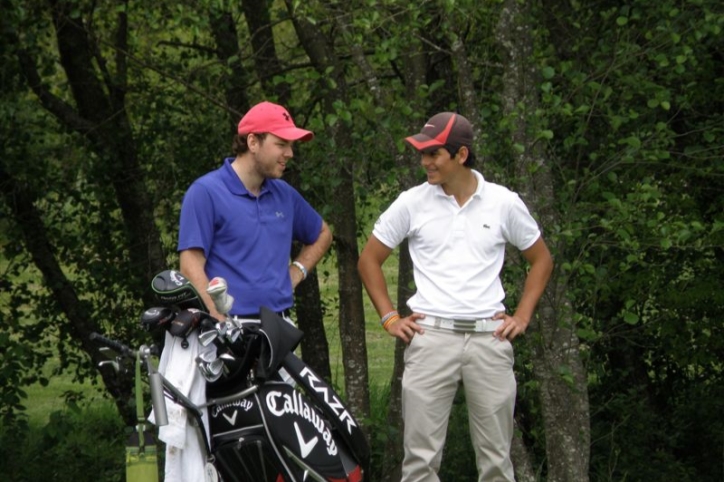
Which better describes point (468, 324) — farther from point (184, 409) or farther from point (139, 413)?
point (139, 413)

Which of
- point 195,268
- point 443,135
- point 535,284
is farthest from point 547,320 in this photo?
point 195,268

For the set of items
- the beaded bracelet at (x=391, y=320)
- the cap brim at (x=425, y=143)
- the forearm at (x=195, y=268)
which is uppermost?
the cap brim at (x=425, y=143)

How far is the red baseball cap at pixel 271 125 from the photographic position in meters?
5.38

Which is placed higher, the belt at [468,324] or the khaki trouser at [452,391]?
the belt at [468,324]

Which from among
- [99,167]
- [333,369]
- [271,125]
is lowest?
[333,369]

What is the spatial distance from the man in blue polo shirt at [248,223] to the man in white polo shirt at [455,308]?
1.56 feet

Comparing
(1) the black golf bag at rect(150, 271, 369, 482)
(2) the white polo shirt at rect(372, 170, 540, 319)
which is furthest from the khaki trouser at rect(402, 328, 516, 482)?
(1) the black golf bag at rect(150, 271, 369, 482)

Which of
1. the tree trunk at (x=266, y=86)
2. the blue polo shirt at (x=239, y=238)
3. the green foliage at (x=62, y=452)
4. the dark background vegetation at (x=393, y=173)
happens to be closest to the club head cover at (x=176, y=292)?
the blue polo shirt at (x=239, y=238)

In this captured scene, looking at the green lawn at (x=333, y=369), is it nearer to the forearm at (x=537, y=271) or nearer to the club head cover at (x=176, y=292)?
the forearm at (x=537, y=271)

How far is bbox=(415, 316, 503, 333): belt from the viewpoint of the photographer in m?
5.39

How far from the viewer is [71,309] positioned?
10.3 metres

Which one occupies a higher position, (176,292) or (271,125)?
(271,125)

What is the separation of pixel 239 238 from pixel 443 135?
34.7 inches

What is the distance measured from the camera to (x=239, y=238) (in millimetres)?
5348
